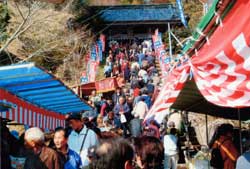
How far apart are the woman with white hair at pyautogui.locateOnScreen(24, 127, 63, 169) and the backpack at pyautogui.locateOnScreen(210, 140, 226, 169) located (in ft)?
6.71

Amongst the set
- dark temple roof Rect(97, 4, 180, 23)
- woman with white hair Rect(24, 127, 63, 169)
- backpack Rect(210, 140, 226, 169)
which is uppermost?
dark temple roof Rect(97, 4, 180, 23)

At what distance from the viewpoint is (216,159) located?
645 cm

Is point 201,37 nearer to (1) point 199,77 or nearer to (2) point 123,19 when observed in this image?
(1) point 199,77

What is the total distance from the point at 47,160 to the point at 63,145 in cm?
64

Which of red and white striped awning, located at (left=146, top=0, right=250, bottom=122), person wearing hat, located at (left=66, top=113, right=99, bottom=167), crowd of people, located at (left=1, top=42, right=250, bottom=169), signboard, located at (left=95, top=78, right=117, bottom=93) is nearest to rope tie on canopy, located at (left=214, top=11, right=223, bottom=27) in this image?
red and white striped awning, located at (left=146, top=0, right=250, bottom=122)

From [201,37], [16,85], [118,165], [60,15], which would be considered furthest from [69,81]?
[118,165]

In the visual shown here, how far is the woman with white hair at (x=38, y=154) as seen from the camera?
534 cm

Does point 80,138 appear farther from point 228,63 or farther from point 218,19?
point 228,63

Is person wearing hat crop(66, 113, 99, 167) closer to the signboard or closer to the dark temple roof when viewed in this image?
the signboard

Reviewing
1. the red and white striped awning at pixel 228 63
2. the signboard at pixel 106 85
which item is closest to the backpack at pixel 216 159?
the red and white striped awning at pixel 228 63

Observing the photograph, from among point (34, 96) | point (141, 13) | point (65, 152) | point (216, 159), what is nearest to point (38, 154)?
point (65, 152)

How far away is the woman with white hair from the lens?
17.5 feet

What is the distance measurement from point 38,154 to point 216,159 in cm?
233

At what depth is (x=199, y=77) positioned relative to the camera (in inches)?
177
